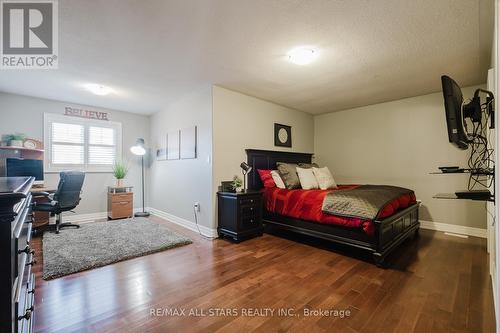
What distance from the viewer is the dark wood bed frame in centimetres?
245

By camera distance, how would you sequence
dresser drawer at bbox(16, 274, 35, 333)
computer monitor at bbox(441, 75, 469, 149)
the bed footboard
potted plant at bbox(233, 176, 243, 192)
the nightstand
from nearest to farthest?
1. dresser drawer at bbox(16, 274, 35, 333)
2. computer monitor at bbox(441, 75, 469, 149)
3. the bed footboard
4. the nightstand
5. potted plant at bbox(233, 176, 243, 192)

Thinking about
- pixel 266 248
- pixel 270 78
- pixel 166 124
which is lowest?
pixel 266 248

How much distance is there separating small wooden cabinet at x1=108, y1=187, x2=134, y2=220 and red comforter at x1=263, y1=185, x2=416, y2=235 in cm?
301

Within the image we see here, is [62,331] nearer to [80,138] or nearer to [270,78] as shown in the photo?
[270,78]

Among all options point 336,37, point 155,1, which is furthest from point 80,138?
point 336,37

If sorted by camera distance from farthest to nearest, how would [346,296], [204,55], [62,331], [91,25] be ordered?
[204,55]
[91,25]
[346,296]
[62,331]

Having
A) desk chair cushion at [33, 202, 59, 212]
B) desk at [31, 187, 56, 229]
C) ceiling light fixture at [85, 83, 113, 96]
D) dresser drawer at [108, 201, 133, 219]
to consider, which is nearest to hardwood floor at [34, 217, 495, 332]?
desk chair cushion at [33, 202, 59, 212]

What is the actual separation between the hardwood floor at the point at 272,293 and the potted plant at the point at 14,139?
2.09 meters

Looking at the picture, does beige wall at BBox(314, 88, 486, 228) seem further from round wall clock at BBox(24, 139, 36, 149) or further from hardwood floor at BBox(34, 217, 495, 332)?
round wall clock at BBox(24, 139, 36, 149)

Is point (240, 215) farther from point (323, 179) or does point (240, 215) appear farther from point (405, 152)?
point (405, 152)

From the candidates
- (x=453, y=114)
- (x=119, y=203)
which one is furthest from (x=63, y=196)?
(x=453, y=114)

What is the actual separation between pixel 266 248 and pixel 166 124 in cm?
340

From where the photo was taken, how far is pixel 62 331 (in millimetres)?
1485

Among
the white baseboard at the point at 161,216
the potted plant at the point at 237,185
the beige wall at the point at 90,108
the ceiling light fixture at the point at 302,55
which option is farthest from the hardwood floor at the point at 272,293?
the ceiling light fixture at the point at 302,55
